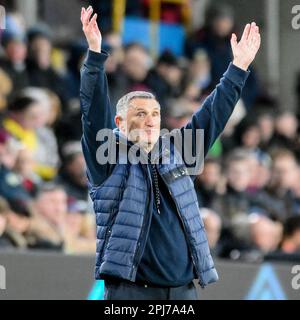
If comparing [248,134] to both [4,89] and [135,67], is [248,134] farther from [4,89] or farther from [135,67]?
[4,89]

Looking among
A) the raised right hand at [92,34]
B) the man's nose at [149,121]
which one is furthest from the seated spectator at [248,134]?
the raised right hand at [92,34]

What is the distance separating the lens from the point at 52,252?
8727 mm

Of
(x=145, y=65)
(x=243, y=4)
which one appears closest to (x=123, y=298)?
(x=145, y=65)

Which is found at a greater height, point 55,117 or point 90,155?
point 55,117

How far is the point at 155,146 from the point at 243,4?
8428 millimetres

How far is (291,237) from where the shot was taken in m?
10.6

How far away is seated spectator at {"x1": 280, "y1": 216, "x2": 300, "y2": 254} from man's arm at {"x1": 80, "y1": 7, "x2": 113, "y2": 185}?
457 cm

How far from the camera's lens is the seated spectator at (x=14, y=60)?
11018 mm

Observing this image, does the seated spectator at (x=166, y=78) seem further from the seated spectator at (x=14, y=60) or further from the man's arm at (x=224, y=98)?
the man's arm at (x=224, y=98)

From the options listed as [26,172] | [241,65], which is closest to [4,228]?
[26,172]

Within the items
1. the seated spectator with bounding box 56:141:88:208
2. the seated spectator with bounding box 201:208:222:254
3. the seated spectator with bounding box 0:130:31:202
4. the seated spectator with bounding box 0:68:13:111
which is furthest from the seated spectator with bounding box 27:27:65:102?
the seated spectator with bounding box 201:208:222:254

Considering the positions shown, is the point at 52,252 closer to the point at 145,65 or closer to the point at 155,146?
the point at 155,146

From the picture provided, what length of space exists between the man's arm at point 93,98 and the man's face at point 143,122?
4.0 inches

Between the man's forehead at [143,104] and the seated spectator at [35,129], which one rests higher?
the seated spectator at [35,129]
